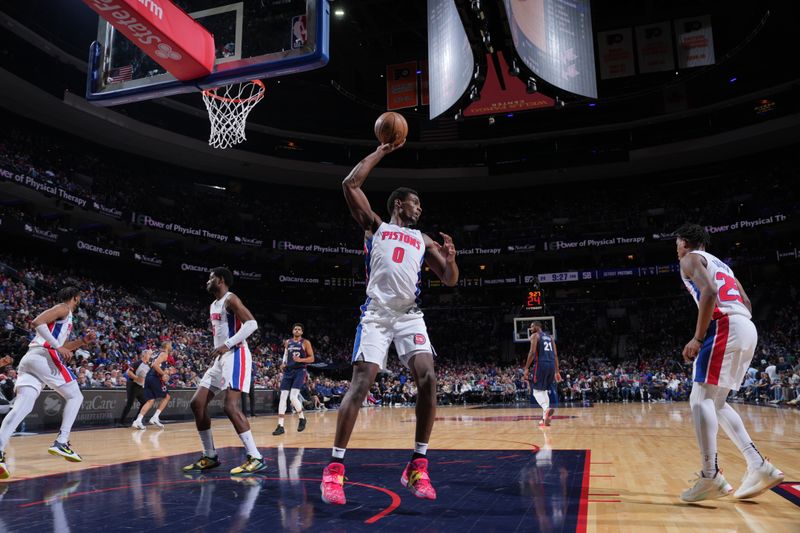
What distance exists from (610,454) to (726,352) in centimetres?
285

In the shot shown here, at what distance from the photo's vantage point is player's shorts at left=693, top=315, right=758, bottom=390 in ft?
12.2

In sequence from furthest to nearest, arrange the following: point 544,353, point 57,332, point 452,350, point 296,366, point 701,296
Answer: point 452,350
point 544,353
point 296,366
point 57,332
point 701,296

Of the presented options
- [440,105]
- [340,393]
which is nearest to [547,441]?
[440,105]

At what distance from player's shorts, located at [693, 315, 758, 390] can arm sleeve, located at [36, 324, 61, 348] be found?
6.01m

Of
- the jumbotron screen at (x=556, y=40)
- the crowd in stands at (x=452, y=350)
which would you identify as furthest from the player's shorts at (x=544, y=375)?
the crowd in stands at (x=452, y=350)

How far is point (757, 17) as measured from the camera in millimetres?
22922

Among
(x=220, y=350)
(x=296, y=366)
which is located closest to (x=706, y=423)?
(x=220, y=350)

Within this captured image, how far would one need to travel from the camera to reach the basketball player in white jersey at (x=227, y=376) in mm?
5238

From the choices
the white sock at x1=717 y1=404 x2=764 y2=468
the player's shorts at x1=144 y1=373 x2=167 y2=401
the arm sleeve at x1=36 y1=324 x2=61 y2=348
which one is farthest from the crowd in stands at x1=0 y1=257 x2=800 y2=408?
the white sock at x1=717 y1=404 x2=764 y2=468

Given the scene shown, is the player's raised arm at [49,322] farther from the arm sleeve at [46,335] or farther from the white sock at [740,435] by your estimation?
the white sock at [740,435]

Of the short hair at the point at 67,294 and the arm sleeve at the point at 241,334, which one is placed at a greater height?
the short hair at the point at 67,294

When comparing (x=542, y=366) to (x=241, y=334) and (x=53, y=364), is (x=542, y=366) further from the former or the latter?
(x=53, y=364)

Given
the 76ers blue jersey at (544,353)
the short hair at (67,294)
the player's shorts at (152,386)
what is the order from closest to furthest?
the short hair at (67,294) < the 76ers blue jersey at (544,353) < the player's shorts at (152,386)

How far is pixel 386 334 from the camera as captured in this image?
3.93m
